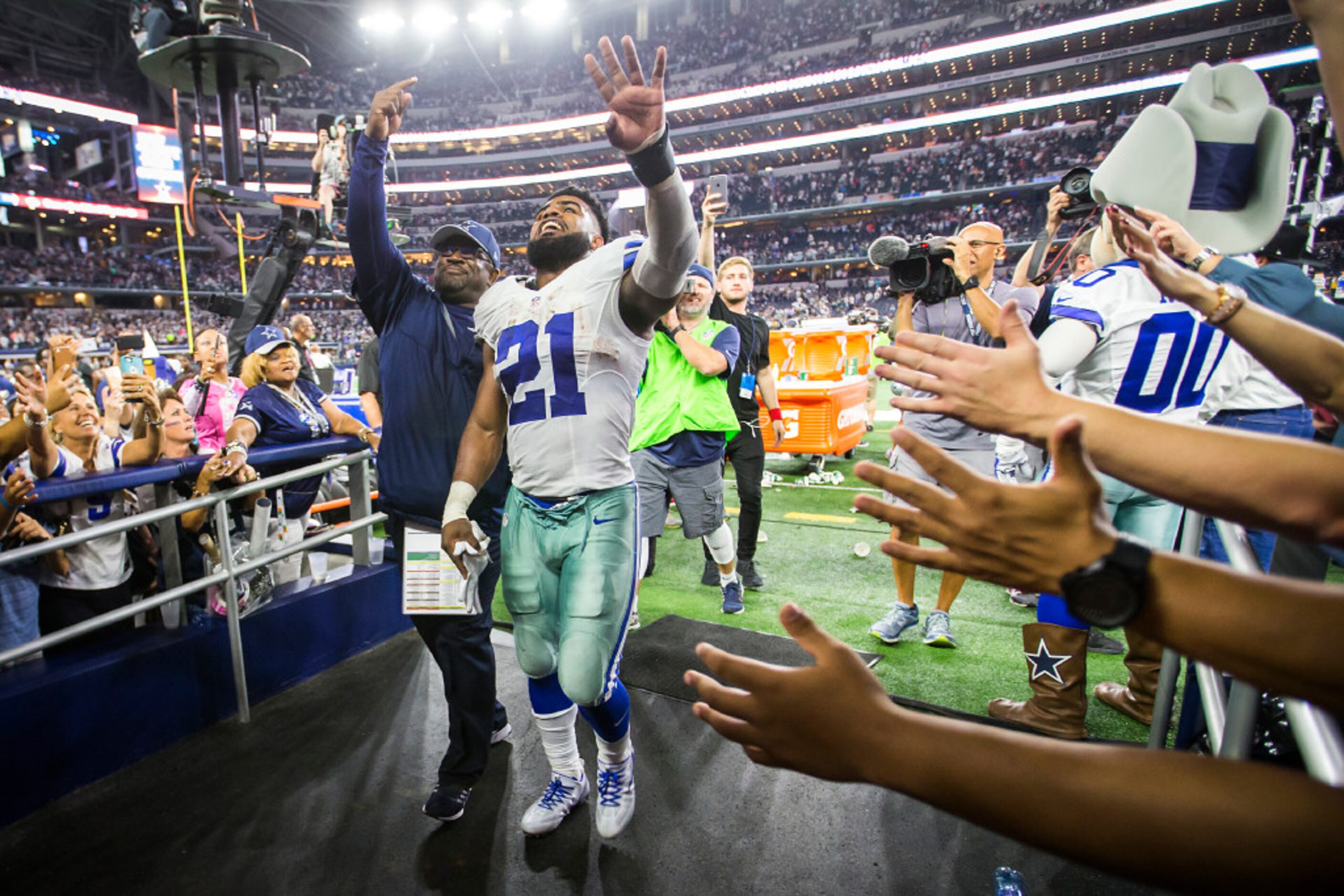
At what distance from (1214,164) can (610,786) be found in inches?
110

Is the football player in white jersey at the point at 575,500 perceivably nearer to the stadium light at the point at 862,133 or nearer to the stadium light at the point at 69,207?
the stadium light at the point at 862,133

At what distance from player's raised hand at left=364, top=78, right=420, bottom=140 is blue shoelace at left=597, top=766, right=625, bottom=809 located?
241 cm

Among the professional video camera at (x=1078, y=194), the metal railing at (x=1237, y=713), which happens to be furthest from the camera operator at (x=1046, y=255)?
the metal railing at (x=1237, y=713)

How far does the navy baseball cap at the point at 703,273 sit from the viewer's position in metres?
3.82

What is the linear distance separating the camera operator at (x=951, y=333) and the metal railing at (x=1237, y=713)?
4.02 feet

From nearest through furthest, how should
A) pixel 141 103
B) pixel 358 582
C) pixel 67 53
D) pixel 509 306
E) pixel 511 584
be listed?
1. pixel 511 584
2. pixel 509 306
3. pixel 358 582
4. pixel 67 53
5. pixel 141 103

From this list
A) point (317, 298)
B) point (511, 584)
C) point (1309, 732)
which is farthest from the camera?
point (317, 298)

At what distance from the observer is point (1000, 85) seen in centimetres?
3192

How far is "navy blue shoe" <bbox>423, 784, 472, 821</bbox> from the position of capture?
7.73 ft

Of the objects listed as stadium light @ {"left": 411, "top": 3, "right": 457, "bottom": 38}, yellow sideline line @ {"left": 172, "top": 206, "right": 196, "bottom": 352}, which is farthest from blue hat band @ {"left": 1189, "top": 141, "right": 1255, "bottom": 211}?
stadium light @ {"left": 411, "top": 3, "right": 457, "bottom": 38}

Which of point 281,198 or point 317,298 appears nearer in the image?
point 281,198

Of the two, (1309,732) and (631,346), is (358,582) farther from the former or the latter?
(1309,732)

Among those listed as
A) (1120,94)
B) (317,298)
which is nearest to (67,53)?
(317,298)

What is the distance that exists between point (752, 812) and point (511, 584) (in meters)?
1.21
